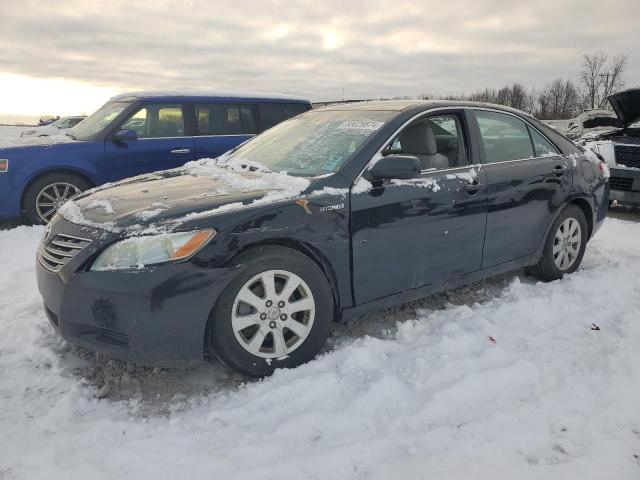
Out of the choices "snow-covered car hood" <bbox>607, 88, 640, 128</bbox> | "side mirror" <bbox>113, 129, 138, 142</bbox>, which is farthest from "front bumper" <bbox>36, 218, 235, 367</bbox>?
"snow-covered car hood" <bbox>607, 88, 640, 128</bbox>

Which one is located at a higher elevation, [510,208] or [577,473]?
[510,208]

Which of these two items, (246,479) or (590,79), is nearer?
(246,479)

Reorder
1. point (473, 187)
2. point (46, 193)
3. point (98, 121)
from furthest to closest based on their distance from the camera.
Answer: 1. point (98, 121)
2. point (46, 193)
3. point (473, 187)

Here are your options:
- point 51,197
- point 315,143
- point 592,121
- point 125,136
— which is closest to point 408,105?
point 315,143

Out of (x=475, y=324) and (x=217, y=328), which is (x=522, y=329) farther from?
(x=217, y=328)

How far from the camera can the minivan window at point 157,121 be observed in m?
6.91

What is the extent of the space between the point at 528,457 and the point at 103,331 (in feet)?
6.90

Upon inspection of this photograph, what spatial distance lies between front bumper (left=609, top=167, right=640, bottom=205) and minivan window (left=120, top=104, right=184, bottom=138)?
628cm

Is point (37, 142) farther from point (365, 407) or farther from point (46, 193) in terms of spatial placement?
point (365, 407)

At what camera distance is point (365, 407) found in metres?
2.57

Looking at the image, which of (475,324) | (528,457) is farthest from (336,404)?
(475,324)

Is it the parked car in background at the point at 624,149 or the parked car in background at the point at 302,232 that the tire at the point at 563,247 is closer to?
the parked car in background at the point at 302,232

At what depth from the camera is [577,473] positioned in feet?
7.00

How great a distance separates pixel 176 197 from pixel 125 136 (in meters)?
4.26
